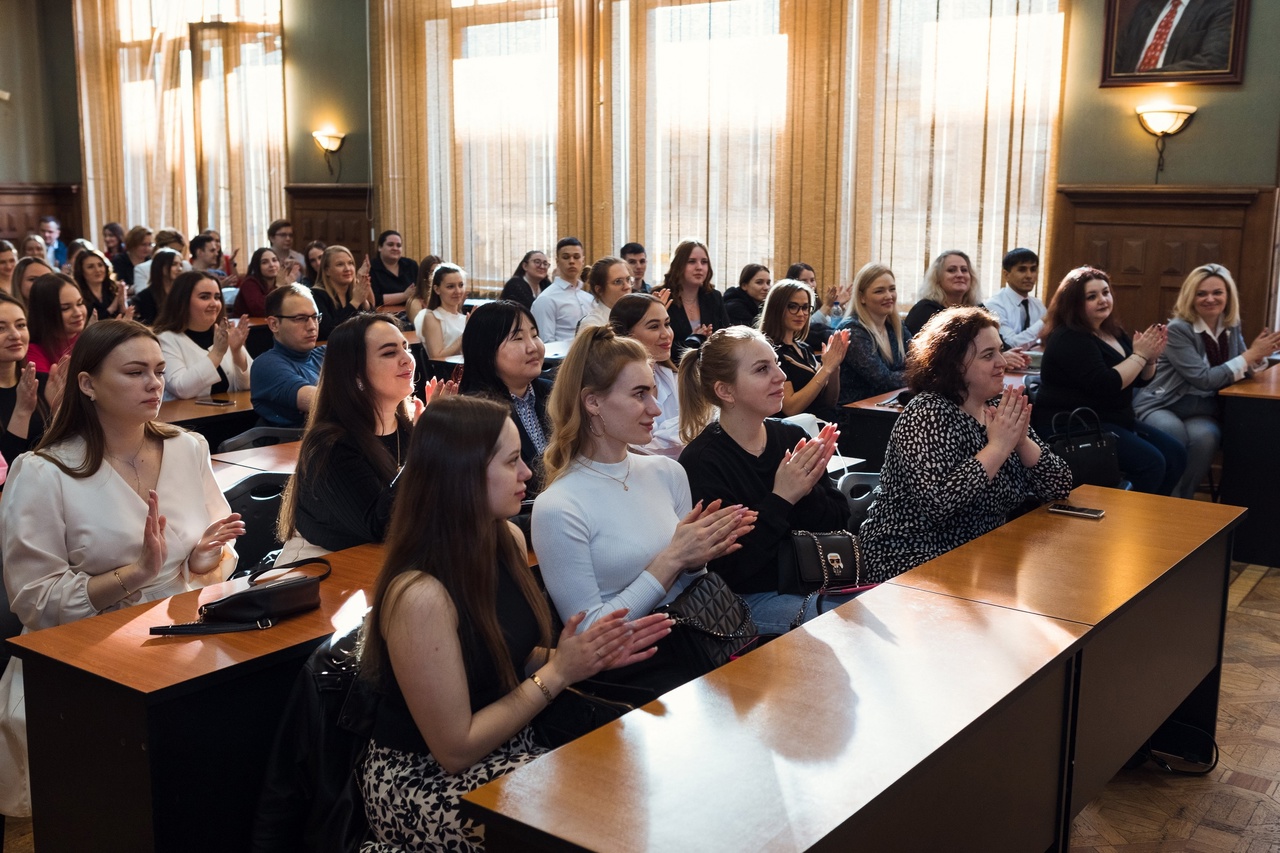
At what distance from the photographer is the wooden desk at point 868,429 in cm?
562

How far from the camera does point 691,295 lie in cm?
730

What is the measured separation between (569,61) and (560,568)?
8.27m

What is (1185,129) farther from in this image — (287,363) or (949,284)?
(287,363)

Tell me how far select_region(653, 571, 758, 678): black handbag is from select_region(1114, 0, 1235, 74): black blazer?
6276 millimetres

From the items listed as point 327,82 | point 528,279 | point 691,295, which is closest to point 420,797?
point 691,295

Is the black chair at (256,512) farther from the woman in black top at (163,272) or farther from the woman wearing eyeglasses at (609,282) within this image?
the woman in black top at (163,272)

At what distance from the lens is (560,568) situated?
2504mm

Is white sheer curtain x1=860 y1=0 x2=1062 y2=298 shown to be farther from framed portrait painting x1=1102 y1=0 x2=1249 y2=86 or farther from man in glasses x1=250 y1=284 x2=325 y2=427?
man in glasses x1=250 y1=284 x2=325 y2=427

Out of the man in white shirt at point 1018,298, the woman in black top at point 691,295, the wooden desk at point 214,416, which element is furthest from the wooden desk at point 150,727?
the man in white shirt at point 1018,298

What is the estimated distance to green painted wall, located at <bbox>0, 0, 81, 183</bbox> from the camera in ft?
46.8

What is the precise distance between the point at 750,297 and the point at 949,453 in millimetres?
4889

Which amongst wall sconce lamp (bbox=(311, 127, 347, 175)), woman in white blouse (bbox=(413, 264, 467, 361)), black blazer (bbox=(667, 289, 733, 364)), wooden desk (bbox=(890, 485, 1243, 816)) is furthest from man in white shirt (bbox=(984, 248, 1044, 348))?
wall sconce lamp (bbox=(311, 127, 347, 175))

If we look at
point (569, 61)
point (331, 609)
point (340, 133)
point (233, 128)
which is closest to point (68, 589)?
point (331, 609)

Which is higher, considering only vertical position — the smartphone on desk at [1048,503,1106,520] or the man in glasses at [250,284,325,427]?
the man in glasses at [250,284,325,427]
